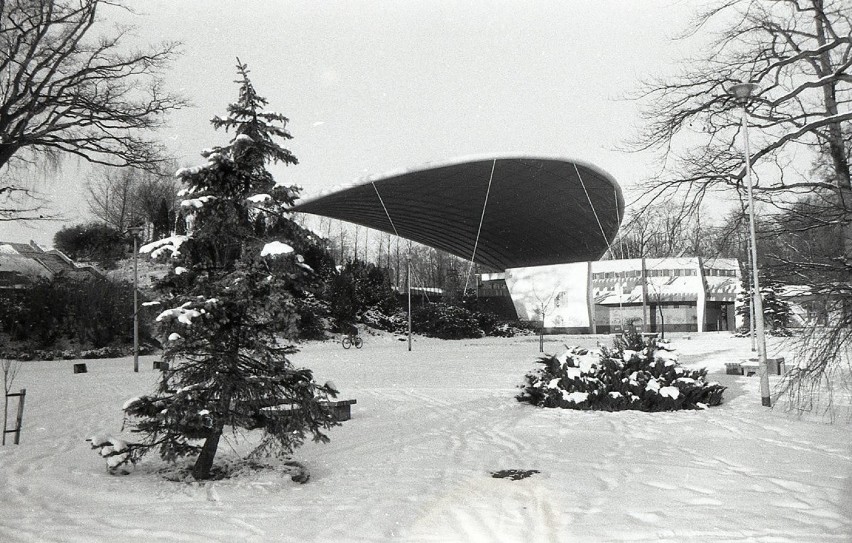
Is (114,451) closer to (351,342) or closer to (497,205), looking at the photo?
(351,342)

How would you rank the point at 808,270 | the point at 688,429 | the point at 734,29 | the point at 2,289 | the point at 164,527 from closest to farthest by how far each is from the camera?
1. the point at 164,527
2. the point at 808,270
3. the point at 688,429
4. the point at 734,29
5. the point at 2,289

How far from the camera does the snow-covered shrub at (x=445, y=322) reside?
41.2 m

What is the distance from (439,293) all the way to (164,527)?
5048 cm

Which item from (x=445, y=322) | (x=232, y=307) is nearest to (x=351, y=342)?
(x=445, y=322)

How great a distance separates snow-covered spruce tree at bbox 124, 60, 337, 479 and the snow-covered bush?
5.63m

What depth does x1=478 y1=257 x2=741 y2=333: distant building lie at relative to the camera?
4366 centimetres

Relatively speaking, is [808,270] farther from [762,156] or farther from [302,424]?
[302,424]

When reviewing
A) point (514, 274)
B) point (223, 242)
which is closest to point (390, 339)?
point (514, 274)

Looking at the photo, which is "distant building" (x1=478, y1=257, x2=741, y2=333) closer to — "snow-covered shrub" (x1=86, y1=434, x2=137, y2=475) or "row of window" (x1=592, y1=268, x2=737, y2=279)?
"row of window" (x1=592, y1=268, x2=737, y2=279)

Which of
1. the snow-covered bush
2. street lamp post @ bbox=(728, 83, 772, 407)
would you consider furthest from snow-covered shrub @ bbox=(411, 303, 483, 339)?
street lamp post @ bbox=(728, 83, 772, 407)

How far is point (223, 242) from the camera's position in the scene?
5.84 meters

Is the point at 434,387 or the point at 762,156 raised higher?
the point at 762,156

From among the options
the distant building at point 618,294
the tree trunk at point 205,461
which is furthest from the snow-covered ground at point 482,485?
the distant building at point 618,294

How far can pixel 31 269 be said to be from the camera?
3347 cm
